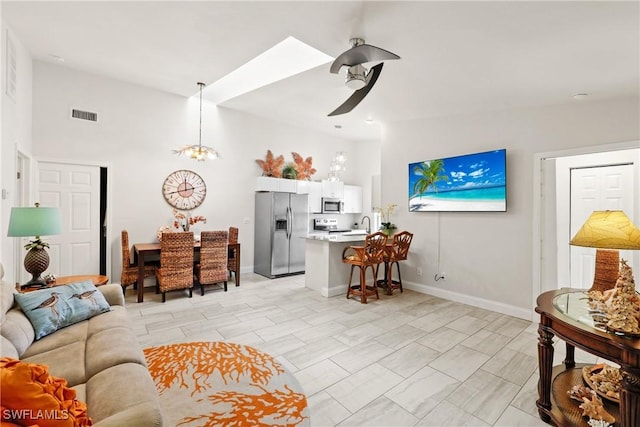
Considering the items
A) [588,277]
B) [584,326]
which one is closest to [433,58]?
[584,326]

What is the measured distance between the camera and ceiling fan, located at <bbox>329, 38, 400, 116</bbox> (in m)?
2.31

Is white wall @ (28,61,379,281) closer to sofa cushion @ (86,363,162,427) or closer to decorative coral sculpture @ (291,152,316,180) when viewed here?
decorative coral sculpture @ (291,152,316,180)

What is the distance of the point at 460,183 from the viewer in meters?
4.36

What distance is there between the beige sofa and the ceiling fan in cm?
252

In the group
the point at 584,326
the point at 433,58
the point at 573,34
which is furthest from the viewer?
the point at 433,58

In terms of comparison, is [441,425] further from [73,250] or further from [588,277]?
[73,250]

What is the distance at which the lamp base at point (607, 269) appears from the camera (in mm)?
2084

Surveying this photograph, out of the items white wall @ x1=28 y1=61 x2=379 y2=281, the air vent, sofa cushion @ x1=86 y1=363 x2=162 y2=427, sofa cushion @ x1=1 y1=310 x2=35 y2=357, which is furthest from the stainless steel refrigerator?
sofa cushion @ x1=86 y1=363 x2=162 y2=427

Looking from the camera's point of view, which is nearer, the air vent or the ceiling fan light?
the ceiling fan light

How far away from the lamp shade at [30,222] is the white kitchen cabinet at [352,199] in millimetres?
5771

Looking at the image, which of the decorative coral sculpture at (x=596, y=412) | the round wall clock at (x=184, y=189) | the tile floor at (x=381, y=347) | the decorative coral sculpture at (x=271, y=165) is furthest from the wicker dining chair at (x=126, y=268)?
the decorative coral sculpture at (x=596, y=412)

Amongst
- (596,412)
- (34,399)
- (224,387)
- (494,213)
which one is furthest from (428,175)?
(34,399)

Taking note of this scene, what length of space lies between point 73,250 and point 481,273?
19.6ft

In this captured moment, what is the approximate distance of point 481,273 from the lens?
422cm
